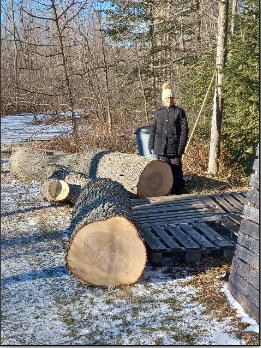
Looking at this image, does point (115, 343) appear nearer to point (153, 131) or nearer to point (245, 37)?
point (153, 131)

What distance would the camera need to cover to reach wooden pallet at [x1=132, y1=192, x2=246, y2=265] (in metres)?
4.49

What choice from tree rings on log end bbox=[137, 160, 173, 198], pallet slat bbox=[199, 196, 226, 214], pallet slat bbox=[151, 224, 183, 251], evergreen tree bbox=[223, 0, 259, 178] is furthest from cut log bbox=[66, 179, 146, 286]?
evergreen tree bbox=[223, 0, 259, 178]

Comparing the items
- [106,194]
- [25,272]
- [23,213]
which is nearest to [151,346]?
[25,272]

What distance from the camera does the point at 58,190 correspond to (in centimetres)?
661

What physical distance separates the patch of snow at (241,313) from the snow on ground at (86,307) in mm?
127

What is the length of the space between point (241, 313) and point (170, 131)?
140 inches

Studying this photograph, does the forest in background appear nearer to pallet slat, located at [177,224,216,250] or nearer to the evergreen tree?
the evergreen tree

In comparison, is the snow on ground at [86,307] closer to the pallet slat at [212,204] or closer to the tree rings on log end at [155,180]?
the pallet slat at [212,204]

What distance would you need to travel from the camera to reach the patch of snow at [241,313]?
3238mm

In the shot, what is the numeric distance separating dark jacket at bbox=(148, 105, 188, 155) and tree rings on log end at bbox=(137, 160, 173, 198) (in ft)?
0.74

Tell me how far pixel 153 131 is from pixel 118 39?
236 inches

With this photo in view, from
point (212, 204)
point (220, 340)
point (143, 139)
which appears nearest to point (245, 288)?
point (220, 340)

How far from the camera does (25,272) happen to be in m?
4.12

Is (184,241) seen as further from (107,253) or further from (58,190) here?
(58,190)
